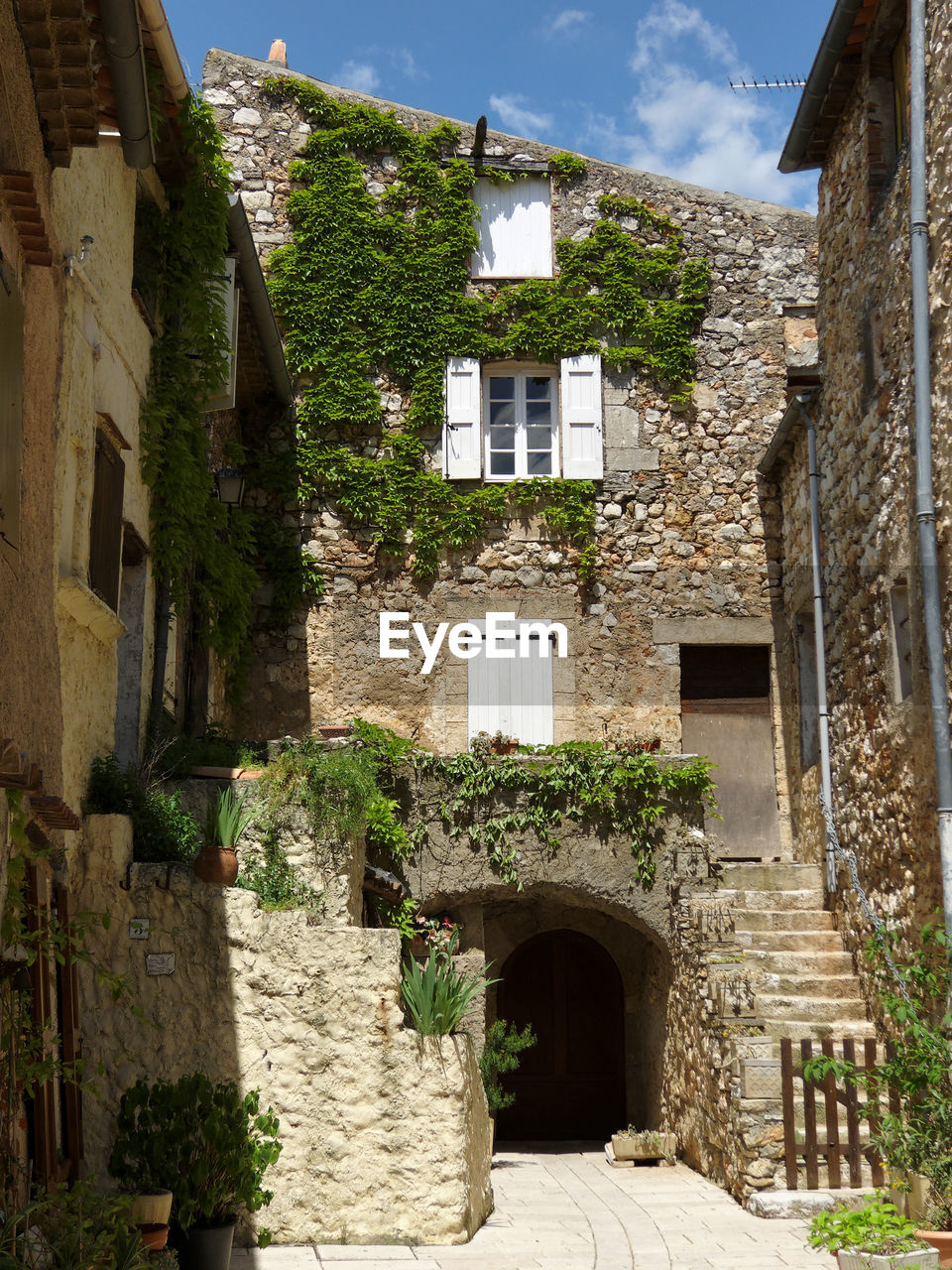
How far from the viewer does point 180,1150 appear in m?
5.63

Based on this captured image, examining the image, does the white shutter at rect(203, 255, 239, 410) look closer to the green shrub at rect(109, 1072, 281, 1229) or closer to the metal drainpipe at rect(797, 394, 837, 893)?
the metal drainpipe at rect(797, 394, 837, 893)

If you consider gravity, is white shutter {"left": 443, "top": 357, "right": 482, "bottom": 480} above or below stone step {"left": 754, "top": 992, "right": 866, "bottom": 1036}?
above

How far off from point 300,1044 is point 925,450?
475cm

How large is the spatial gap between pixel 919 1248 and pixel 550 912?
745 centimetres

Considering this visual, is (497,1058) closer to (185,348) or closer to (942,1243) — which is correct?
(942,1243)

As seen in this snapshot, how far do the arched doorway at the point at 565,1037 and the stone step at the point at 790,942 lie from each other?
368 cm

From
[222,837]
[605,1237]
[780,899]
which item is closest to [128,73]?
[222,837]

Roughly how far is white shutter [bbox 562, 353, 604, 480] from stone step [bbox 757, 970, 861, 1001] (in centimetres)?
534

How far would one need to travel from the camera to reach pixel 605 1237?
7152mm

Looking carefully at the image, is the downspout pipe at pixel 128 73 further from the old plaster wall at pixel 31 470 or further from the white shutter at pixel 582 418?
the white shutter at pixel 582 418

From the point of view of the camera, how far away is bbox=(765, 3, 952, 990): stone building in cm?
761

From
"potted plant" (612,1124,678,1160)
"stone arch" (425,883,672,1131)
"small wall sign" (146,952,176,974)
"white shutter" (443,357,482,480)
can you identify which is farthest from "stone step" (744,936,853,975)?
"white shutter" (443,357,482,480)

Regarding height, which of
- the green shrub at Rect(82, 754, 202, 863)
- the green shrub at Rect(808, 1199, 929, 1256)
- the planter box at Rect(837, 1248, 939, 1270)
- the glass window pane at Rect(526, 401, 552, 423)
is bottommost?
the planter box at Rect(837, 1248, 939, 1270)

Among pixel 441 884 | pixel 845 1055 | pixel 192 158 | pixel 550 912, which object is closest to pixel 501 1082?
pixel 550 912
